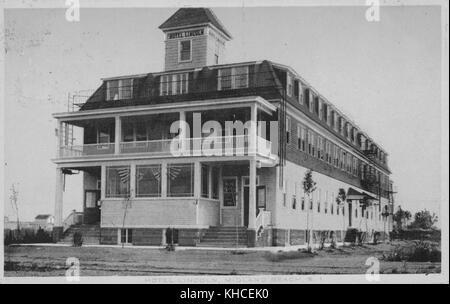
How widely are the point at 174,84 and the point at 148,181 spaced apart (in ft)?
11.8

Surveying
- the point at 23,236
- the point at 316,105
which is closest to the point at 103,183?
the point at 23,236

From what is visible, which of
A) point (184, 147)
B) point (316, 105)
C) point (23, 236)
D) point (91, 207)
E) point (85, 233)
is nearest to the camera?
point (23, 236)

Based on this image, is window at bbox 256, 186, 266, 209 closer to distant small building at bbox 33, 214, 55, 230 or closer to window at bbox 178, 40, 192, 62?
window at bbox 178, 40, 192, 62

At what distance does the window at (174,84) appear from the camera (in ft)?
85.2

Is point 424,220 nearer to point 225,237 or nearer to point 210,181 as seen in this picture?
point 225,237

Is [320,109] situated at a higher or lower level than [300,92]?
lower

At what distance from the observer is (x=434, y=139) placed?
20703 millimetres

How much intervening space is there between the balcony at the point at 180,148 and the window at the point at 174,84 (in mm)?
1958

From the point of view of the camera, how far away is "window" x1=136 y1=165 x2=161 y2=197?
25.4 metres

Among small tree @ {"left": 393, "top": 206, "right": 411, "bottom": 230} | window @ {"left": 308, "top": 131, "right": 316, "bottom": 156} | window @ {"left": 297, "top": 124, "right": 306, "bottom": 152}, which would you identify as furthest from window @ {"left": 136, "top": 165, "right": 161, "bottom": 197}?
small tree @ {"left": 393, "top": 206, "right": 411, "bottom": 230}

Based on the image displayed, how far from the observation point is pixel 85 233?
24.4m

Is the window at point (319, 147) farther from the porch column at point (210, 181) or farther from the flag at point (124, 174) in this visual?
the flag at point (124, 174)

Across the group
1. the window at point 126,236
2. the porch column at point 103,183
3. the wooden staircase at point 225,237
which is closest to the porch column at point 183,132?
the wooden staircase at point 225,237

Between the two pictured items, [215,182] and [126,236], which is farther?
[215,182]
